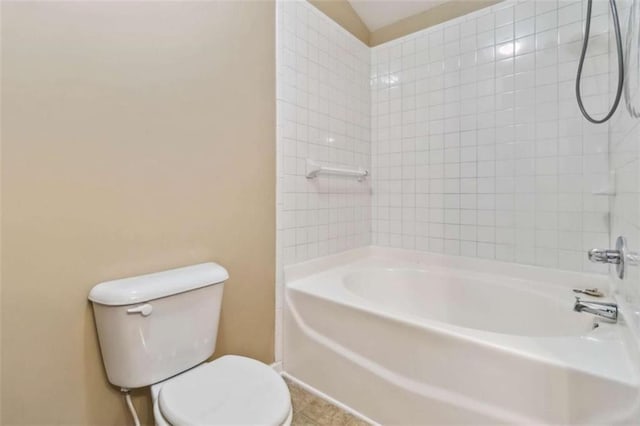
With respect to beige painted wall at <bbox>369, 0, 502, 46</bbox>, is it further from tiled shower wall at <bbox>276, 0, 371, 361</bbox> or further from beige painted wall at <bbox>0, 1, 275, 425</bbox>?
beige painted wall at <bbox>0, 1, 275, 425</bbox>

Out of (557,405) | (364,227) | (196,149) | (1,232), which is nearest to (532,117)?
(364,227)

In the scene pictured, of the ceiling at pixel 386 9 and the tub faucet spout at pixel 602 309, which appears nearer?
the tub faucet spout at pixel 602 309

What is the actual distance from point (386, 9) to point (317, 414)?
257 centimetres

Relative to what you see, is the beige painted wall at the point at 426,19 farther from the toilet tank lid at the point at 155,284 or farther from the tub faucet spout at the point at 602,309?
the toilet tank lid at the point at 155,284

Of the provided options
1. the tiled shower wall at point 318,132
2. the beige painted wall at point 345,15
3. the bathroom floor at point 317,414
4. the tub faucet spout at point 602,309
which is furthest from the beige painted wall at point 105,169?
the tub faucet spout at point 602,309

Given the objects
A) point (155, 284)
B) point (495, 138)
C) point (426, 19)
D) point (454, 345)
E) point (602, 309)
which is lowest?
point (454, 345)

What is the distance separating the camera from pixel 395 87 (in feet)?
7.28

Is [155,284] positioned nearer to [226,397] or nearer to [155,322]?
[155,322]

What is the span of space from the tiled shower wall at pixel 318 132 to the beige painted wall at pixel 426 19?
150mm

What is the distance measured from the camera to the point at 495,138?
1805 millimetres

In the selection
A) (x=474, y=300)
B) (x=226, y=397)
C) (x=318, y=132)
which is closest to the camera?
(x=226, y=397)

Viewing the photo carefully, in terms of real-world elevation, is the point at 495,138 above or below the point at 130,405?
above

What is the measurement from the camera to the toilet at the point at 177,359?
904mm

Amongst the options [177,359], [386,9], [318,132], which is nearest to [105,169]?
[177,359]
